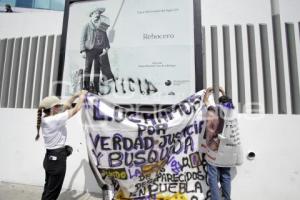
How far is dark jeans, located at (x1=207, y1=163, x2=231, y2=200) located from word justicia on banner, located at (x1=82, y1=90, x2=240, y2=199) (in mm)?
172

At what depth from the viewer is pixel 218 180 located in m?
3.70

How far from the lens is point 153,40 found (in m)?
4.23

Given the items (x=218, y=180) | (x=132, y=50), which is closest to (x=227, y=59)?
(x=132, y=50)

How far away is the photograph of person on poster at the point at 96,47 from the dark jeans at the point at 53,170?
4.47 ft

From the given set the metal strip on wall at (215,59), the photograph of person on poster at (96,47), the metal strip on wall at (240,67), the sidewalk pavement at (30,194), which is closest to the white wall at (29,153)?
the sidewalk pavement at (30,194)

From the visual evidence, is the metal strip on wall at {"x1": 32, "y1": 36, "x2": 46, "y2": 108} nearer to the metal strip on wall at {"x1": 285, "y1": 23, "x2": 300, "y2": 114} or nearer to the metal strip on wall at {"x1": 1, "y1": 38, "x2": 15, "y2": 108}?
the metal strip on wall at {"x1": 1, "y1": 38, "x2": 15, "y2": 108}

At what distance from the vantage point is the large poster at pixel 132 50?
4.09 meters

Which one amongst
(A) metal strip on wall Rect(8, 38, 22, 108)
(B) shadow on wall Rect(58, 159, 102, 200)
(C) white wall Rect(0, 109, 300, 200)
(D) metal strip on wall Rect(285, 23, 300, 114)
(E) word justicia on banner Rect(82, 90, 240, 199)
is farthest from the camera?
(A) metal strip on wall Rect(8, 38, 22, 108)

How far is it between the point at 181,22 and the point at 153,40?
544 millimetres

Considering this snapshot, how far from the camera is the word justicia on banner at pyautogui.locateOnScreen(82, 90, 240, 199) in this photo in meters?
3.64

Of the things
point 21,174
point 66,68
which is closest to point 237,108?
point 66,68

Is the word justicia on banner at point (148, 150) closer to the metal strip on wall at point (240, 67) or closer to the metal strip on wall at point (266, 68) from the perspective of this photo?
the metal strip on wall at point (240, 67)

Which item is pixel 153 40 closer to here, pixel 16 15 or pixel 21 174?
pixel 16 15

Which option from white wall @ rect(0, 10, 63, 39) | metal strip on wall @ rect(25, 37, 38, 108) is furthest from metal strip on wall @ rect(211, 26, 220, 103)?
metal strip on wall @ rect(25, 37, 38, 108)
